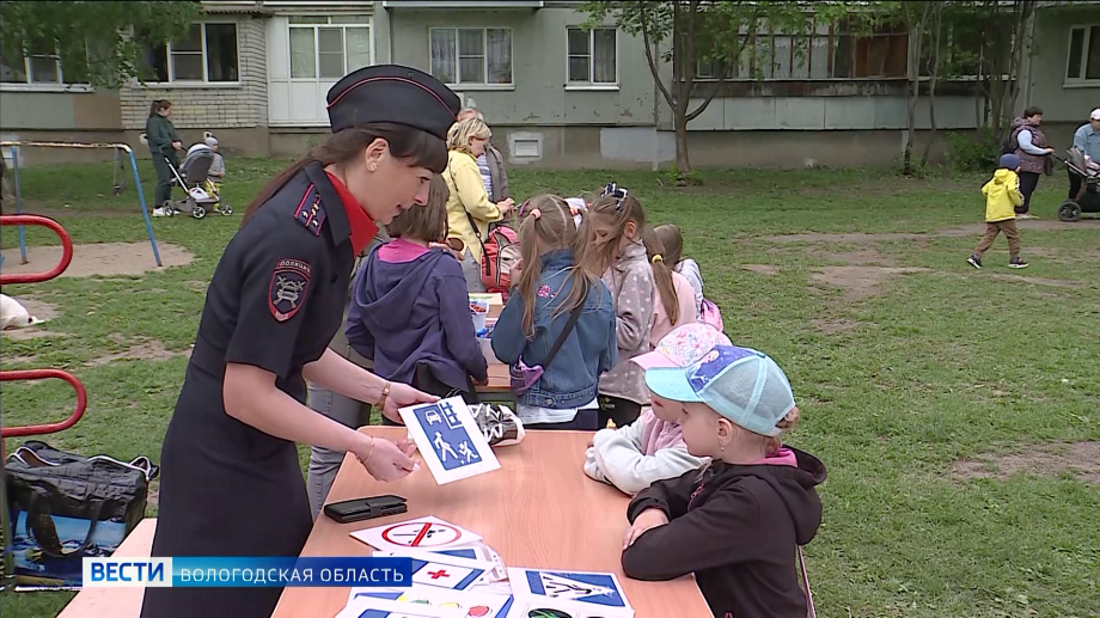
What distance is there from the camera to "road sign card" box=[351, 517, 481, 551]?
7.04ft

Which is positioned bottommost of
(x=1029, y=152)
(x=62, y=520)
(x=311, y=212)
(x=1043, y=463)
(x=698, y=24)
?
(x=1043, y=463)

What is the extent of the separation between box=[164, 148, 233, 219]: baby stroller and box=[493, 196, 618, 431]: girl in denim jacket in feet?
37.4

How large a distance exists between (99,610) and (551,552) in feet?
4.76

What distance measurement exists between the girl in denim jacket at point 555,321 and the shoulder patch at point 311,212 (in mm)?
1547

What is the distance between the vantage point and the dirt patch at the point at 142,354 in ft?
22.7

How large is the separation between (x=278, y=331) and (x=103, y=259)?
10143mm

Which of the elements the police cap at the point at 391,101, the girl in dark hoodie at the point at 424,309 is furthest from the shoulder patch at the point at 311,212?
the girl in dark hoodie at the point at 424,309

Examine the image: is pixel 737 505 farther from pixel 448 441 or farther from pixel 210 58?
pixel 210 58

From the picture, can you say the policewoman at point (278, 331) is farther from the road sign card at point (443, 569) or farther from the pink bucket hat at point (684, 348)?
the pink bucket hat at point (684, 348)

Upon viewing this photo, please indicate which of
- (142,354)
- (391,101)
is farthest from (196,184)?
(391,101)

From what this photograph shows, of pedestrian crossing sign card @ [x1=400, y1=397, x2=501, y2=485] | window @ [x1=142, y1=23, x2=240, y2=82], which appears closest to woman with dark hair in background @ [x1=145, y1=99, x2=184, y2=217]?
window @ [x1=142, y1=23, x2=240, y2=82]

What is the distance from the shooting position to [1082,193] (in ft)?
48.7

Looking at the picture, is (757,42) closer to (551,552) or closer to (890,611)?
(890,611)

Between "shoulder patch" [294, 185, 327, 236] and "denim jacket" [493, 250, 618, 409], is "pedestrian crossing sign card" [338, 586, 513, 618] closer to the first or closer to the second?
"shoulder patch" [294, 185, 327, 236]
